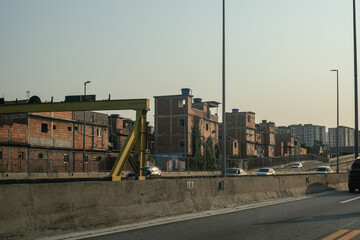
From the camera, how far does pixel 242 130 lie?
10912 centimetres

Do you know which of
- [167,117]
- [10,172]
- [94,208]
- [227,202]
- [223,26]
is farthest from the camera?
[167,117]

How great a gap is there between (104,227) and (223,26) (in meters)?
13.7

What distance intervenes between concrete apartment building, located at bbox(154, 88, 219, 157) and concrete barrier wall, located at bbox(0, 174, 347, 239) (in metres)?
66.7

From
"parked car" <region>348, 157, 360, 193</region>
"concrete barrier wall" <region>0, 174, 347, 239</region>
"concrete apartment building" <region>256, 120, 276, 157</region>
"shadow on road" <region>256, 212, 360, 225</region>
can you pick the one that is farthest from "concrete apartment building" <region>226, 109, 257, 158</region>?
"shadow on road" <region>256, 212, 360, 225</region>

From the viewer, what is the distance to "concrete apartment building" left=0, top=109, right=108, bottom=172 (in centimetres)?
4106

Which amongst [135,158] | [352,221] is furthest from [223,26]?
[352,221]

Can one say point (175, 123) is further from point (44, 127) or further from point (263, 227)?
point (263, 227)

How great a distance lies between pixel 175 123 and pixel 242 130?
2913 cm

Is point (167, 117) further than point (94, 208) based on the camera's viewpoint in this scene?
Yes

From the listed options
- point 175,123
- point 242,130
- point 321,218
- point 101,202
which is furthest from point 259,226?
point 242,130

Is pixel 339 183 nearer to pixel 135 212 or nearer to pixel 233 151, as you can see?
pixel 135 212

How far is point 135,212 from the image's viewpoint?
11.2 m

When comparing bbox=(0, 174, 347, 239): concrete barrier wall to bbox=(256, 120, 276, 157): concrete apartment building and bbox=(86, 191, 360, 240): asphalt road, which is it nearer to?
bbox=(86, 191, 360, 240): asphalt road

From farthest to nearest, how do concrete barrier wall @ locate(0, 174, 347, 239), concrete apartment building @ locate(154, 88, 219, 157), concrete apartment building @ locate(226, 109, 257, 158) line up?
concrete apartment building @ locate(226, 109, 257, 158) < concrete apartment building @ locate(154, 88, 219, 157) < concrete barrier wall @ locate(0, 174, 347, 239)
